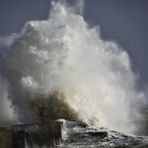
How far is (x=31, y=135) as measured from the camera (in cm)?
3456

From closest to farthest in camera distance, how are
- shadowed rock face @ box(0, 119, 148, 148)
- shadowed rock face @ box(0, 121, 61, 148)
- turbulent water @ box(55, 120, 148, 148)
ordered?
turbulent water @ box(55, 120, 148, 148) < shadowed rock face @ box(0, 119, 148, 148) < shadowed rock face @ box(0, 121, 61, 148)

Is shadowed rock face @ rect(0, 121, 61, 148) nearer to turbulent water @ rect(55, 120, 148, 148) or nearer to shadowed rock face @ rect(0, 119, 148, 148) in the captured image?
shadowed rock face @ rect(0, 119, 148, 148)

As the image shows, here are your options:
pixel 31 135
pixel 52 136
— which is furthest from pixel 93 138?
pixel 31 135

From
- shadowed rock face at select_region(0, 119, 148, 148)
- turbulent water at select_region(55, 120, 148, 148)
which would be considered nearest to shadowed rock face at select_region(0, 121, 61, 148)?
shadowed rock face at select_region(0, 119, 148, 148)

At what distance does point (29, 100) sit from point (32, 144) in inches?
428

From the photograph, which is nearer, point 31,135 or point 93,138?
point 93,138

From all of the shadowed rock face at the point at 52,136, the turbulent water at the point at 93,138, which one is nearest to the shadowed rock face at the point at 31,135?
the shadowed rock face at the point at 52,136

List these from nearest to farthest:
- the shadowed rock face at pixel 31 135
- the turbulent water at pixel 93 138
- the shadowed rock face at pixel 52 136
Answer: the turbulent water at pixel 93 138
the shadowed rock face at pixel 52 136
the shadowed rock face at pixel 31 135

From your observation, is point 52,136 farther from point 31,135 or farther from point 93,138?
point 93,138

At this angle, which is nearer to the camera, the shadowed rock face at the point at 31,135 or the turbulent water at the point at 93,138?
the turbulent water at the point at 93,138

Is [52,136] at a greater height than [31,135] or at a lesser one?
lesser

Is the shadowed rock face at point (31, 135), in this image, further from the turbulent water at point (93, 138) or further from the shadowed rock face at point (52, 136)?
the turbulent water at point (93, 138)

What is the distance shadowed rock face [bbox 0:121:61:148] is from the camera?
3412 centimetres

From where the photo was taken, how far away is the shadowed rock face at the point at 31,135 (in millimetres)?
34125
